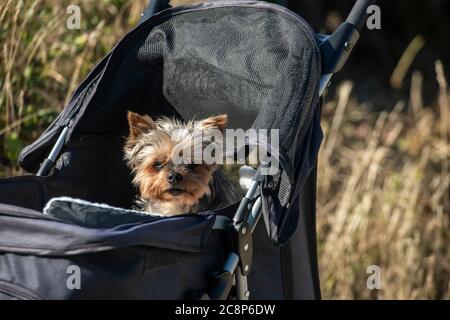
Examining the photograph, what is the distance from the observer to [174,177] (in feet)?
12.0

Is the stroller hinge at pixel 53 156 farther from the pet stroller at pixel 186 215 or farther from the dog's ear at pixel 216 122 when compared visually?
the dog's ear at pixel 216 122

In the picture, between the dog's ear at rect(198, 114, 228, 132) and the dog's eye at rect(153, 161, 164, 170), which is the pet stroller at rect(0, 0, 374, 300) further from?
the dog's eye at rect(153, 161, 164, 170)

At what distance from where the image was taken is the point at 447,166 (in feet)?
19.0

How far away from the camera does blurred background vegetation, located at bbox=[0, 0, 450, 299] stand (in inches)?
173

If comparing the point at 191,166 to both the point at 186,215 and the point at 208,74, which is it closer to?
the point at 208,74

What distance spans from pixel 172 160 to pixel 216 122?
29 centimetres

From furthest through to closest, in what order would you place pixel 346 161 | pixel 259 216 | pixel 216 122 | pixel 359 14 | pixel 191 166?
pixel 346 161 → pixel 191 166 → pixel 216 122 → pixel 359 14 → pixel 259 216

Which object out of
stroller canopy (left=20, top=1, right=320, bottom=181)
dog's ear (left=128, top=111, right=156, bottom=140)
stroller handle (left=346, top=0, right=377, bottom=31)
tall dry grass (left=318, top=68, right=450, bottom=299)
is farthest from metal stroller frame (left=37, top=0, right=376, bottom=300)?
tall dry grass (left=318, top=68, right=450, bottom=299)

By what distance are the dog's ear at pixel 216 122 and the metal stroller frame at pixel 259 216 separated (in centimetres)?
40

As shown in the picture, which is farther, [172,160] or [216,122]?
[172,160]

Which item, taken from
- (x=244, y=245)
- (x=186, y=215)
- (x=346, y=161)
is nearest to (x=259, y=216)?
(x=244, y=245)

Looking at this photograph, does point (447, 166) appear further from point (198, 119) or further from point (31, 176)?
point (31, 176)
